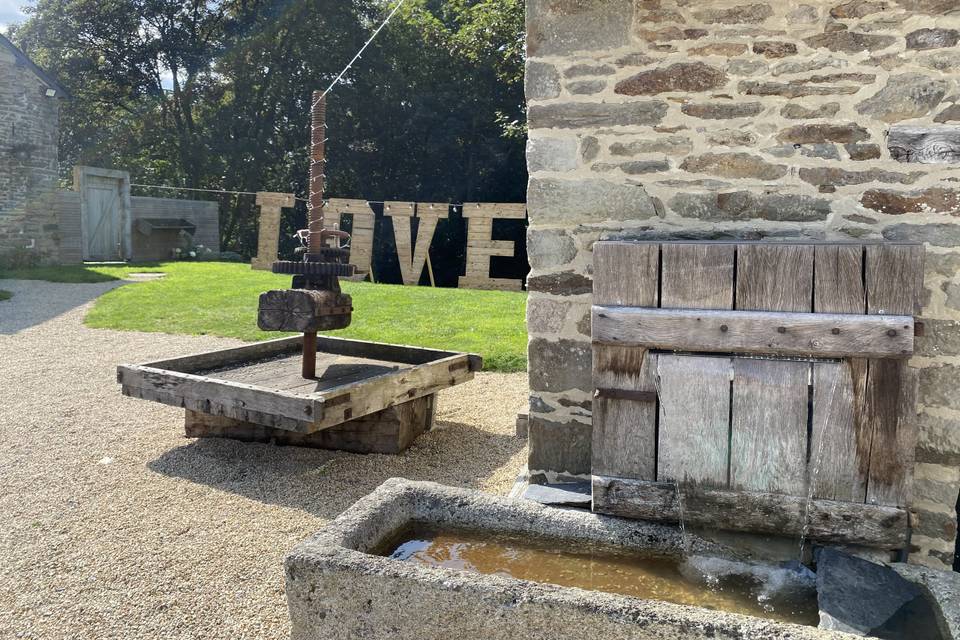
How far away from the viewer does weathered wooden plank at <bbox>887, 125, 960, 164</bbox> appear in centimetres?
306

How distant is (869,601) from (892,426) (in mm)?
701

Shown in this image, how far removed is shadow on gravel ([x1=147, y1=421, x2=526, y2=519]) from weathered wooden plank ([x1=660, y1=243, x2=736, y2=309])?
2.02 m

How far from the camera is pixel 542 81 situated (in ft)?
11.6

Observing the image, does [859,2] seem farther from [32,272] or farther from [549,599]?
[32,272]

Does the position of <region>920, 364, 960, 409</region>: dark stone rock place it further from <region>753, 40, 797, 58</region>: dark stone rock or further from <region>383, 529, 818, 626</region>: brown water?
<region>753, 40, 797, 58</region>: dark stone rock

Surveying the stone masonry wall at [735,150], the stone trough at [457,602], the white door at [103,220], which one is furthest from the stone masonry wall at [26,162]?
the stone trough at [457,602]

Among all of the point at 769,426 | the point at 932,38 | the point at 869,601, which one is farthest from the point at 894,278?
the point at 869,601

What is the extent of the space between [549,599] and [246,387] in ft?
9.31

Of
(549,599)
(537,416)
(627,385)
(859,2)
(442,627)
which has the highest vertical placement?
(859,2)

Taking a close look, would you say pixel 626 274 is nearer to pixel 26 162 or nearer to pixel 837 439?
pixel 837 439

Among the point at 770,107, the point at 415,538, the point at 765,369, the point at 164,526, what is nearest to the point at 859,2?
the point at 770,107

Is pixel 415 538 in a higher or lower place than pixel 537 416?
lower

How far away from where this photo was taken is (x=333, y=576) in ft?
8.02

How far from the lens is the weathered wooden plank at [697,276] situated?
2.98 m
